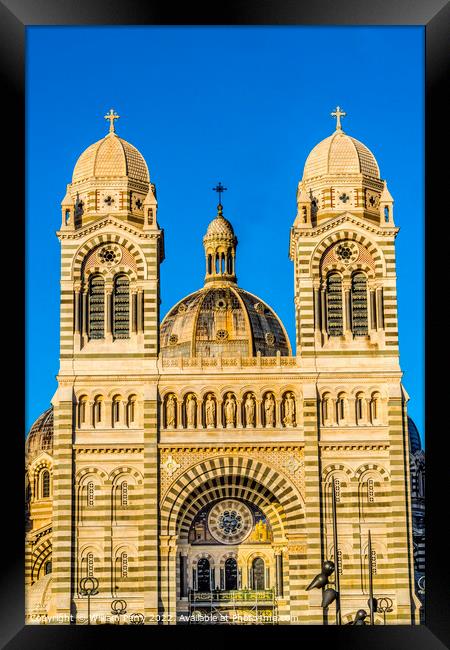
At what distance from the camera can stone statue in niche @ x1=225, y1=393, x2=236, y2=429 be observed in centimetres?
2939

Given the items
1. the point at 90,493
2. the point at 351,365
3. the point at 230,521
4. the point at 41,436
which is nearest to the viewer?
the point at 90,493

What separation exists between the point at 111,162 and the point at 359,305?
617cm

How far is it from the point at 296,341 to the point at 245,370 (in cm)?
139

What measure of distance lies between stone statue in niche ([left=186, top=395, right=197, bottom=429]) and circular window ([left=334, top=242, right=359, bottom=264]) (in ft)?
14.4

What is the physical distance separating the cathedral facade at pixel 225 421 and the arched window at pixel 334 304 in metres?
0.03

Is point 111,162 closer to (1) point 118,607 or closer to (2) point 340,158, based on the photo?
(2) point 340,158

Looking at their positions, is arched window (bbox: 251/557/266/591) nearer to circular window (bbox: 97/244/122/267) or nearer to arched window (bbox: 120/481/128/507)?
arched window (bbox: 120/481/128/507)

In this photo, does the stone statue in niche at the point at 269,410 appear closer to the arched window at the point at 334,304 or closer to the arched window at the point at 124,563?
the arched window at the point at 334,304

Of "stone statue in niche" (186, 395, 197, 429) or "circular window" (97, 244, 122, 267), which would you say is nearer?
"stone statue in niche" (186, 395, 197, 429)

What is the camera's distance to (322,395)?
1161 inches

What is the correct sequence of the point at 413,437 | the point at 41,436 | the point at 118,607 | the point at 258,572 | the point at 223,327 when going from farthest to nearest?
the point at 413,437 → the point at 41,436 → the point at 223,327 → the point at 258,572 → the point at 118,607

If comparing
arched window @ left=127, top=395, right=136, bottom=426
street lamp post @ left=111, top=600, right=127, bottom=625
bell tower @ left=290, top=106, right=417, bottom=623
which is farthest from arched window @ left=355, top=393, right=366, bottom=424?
street lamp post @ left=111, top=600, right=127, bottom=625
